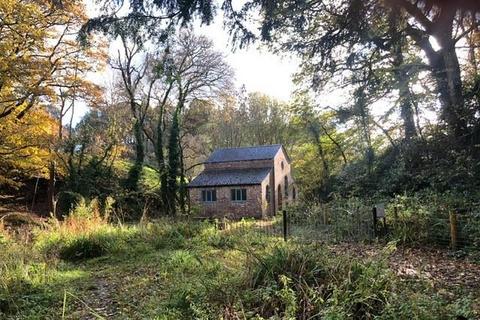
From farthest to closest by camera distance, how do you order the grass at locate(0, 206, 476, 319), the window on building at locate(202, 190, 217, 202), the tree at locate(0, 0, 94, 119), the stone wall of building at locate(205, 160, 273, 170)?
the stone wall of building at locate(205, 160, 273, 170) < the window on building at locate(202, 190, 217, 202) < the tree at locate(0, 0, 94, 119) < the grass at locate(0, 206, 476, 319)

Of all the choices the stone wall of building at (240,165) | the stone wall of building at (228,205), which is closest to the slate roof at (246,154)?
the stone wall of building at (240,165)

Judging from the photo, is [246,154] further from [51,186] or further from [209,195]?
[51,186]

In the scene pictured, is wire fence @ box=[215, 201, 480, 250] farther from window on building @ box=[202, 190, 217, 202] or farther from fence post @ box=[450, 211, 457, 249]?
window on building @ box=[202, 190, 217, 202]

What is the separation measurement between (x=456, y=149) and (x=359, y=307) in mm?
8701

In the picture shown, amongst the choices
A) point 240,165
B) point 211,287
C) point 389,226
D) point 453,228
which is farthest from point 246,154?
point 211,287

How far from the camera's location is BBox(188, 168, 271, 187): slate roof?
74.9ft

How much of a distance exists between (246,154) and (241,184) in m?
3.03

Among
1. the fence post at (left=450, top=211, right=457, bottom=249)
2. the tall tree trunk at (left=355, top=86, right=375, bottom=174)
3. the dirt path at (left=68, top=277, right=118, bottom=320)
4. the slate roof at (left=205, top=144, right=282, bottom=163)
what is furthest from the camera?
the slate roof at (left=205, top=144, right=282, bottom=163)

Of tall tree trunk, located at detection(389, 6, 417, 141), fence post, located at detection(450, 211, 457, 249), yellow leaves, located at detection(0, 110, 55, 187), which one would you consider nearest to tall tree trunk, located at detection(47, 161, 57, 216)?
yellow leaves, located at detection(0, 110, 55, 187)

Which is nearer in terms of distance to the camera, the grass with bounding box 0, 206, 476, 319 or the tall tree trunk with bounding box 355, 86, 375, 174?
the grass with bounding box 0, 206, 476, 319

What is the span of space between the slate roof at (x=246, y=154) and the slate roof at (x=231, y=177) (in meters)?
0.81

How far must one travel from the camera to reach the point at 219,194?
23.2 m

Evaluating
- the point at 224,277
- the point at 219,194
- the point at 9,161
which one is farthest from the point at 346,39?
the point at 219,194

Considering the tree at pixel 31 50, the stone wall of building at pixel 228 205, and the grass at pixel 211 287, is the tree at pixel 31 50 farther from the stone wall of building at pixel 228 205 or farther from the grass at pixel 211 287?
the stone wall of building at pixel 228 205
